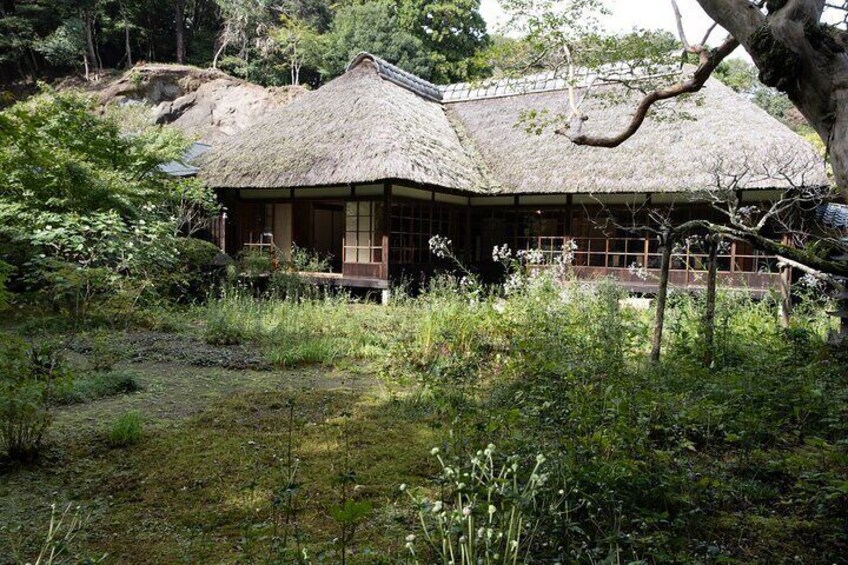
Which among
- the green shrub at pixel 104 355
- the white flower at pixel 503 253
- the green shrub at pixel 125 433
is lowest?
the green shrub at pixel 125 433

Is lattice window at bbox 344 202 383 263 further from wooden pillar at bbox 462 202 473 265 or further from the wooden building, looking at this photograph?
wooden pillar at bbox 462 202 473 265

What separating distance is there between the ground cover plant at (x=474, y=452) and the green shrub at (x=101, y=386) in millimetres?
33

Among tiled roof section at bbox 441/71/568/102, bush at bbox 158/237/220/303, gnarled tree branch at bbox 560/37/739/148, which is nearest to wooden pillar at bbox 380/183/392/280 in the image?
bush at bbox 158/237/220/303

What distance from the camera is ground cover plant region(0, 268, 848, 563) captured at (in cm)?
193

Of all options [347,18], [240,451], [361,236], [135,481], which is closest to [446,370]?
[240,451]

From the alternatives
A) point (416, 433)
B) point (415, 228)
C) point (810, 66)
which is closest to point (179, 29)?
point (415, 228)

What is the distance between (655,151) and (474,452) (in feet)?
33.9

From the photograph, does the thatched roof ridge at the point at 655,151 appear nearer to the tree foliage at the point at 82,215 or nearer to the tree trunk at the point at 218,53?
the tree foliage at the point at 82,215

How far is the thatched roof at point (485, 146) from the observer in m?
10.4

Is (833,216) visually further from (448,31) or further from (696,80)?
(448,31)

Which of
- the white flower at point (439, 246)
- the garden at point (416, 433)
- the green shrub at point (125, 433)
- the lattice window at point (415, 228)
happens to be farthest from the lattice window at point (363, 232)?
the green shrub at point (125, 433)

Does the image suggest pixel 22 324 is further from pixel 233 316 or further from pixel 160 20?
pixel 160 20

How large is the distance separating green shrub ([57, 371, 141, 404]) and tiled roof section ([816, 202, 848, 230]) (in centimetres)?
996

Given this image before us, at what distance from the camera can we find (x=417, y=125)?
1210 centimetres
